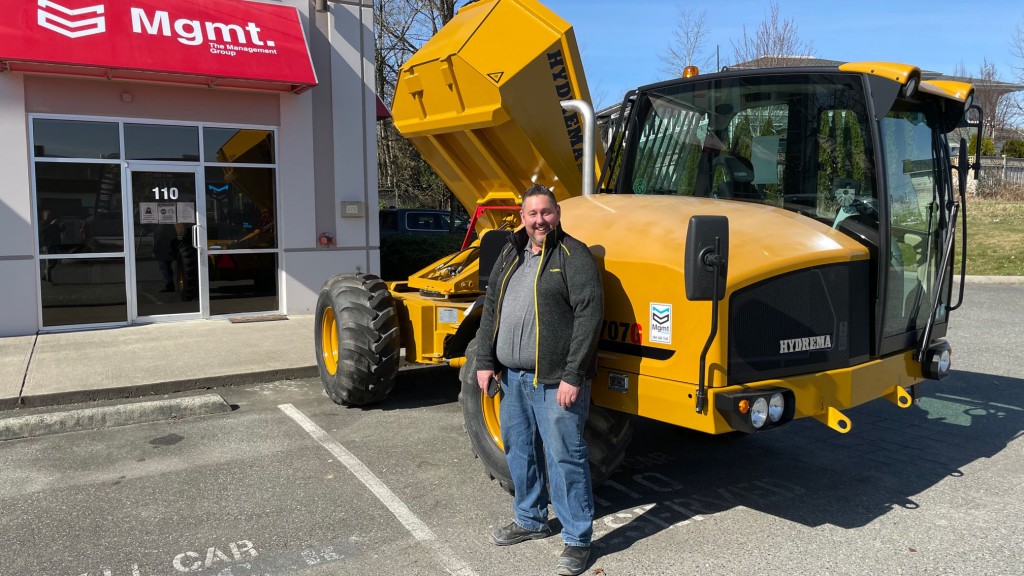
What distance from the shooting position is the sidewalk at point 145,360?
7.16 meters

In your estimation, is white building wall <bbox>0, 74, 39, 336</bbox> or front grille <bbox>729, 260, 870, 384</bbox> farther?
white building wall <bbox>0, 74, 39, 336</bbox>

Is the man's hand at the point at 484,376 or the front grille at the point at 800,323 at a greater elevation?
the front grille at the point at 800,323

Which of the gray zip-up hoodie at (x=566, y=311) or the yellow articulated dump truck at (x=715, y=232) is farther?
the yellow articulated dump truck at (x=715, y=232)

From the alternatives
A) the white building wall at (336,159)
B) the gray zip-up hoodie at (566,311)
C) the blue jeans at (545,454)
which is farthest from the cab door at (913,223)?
the white building wall at (336,159)

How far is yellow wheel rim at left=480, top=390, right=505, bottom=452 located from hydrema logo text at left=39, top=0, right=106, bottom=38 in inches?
313

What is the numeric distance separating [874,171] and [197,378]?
247 inches

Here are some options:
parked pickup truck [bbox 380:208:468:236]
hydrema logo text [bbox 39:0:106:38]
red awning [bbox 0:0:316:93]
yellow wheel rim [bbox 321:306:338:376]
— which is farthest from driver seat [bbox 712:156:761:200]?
parked pickup truck [bbox 380:208:468:236]

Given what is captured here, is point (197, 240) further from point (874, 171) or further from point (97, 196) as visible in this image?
point (874, 171)

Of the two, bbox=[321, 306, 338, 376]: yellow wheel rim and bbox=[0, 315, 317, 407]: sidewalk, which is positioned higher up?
bbox=[321, 306, 338, 376]: yellow wheel rim

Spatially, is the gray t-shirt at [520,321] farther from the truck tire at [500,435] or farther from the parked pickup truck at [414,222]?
the parked pickup truck at [414,222]

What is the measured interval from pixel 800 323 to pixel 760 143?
1331mm

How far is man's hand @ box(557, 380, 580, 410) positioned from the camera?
3.67m

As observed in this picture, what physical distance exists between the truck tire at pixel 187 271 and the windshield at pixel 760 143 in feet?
25.5

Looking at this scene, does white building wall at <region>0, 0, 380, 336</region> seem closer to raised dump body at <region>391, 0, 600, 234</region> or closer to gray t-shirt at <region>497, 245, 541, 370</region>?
raised dump body at <region>391, 0, 600, 234</region>
